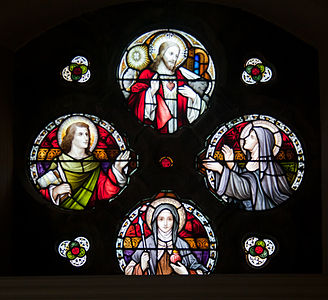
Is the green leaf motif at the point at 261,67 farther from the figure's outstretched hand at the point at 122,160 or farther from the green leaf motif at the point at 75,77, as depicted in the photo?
the green leaf motif at the point at 75,77

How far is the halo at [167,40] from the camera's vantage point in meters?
8.82

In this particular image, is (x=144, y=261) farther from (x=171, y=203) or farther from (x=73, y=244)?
(x=73, y=244)

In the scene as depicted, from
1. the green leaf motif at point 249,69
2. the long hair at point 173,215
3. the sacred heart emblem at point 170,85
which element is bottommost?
the long hair at point 173,215

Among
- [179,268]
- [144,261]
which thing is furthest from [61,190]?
[179,268]

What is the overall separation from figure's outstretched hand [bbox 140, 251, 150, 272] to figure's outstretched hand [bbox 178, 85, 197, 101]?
2.08 metres

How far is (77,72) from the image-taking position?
8.73m

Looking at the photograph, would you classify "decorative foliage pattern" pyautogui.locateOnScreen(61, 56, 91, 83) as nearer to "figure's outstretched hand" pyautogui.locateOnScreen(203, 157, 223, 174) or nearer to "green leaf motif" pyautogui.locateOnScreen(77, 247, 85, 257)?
"figure's outstretched hand" pyautogui.locateOnScreen(203, 157, 223, 174)

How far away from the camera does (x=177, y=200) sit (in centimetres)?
830

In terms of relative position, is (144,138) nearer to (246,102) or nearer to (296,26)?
(246,102)

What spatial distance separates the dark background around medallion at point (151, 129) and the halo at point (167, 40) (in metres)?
0.14

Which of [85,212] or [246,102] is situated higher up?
[246,102]

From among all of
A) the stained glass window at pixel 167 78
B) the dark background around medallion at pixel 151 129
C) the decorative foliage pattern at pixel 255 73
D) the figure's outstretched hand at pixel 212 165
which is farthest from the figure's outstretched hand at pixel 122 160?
the decorative foliage pattern at pixel 255 73
